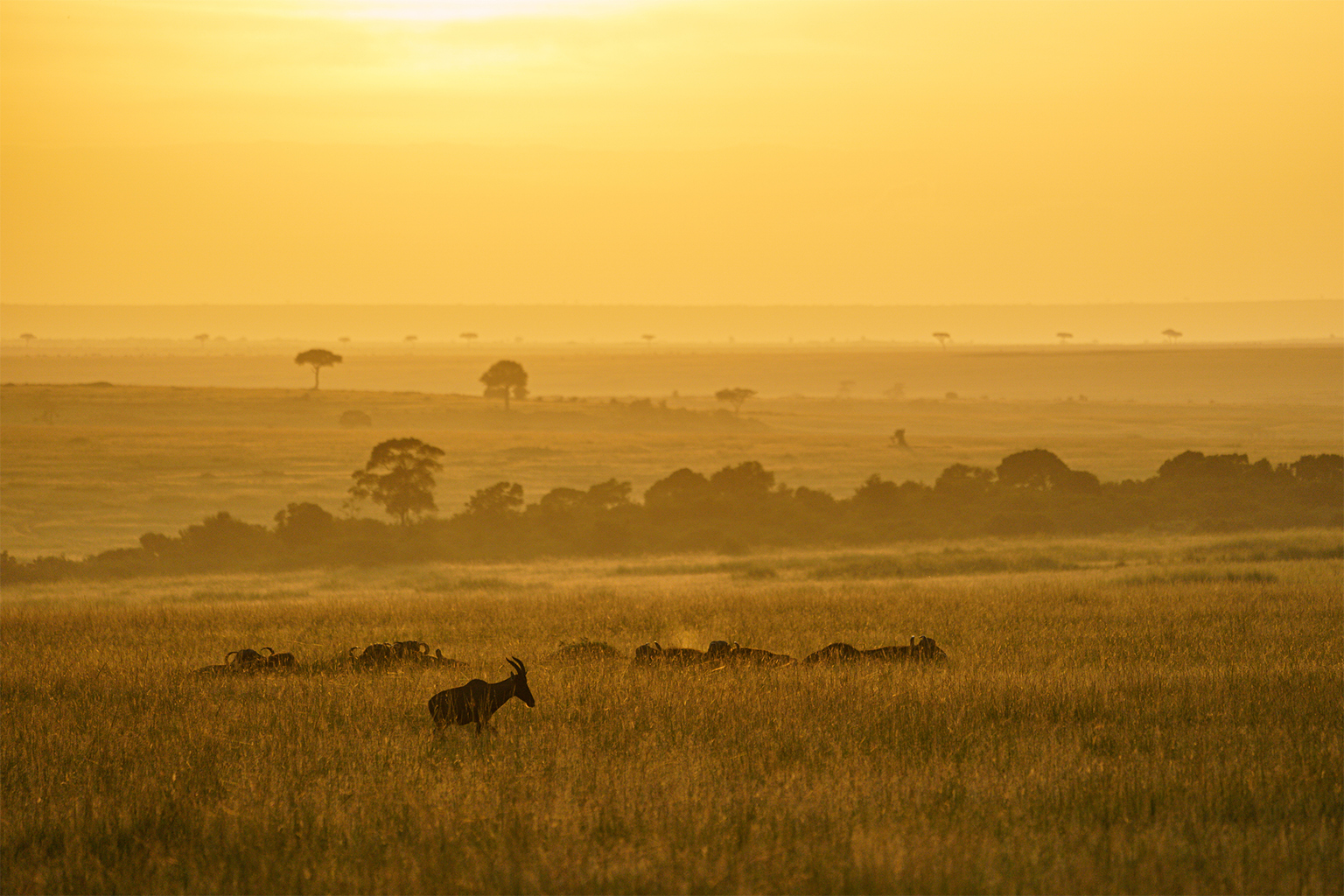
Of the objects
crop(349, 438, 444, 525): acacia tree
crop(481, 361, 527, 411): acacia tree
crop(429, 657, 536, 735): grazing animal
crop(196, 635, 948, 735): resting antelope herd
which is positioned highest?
crop(481, 361, 527, 411): acacia tree

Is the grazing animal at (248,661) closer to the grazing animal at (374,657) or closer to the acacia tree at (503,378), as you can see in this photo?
the grazing animal at (374,657)

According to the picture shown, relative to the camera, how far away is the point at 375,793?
813cm

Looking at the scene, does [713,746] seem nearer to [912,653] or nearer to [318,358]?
[912,653]

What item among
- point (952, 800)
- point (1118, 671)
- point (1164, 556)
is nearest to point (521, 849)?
point (952, 800)

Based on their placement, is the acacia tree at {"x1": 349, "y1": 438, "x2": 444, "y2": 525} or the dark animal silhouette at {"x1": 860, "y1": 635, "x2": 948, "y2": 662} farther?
the acacia tree at {"x1": 349, "y1": 438, "x2": 444, "y2": 525}

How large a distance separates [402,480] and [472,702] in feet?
138

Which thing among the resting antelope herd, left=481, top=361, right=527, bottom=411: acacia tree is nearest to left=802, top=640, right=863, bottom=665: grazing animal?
the resting antelope herd

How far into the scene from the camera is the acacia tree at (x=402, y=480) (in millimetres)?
50438

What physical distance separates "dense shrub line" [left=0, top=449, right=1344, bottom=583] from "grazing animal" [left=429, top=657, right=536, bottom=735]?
3489 cm

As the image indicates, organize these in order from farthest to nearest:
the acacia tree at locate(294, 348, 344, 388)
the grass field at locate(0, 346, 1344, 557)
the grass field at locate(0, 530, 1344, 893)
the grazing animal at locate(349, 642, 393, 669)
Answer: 1. the acacia tree at locate(294, 348, 344, 388)
2. the grass field at locate(0, 346, 1344, 557)
3. the grazing animal at locate(349, 642, 393, 669)
4. the grass field at locate(0, 530, 1344, 893)

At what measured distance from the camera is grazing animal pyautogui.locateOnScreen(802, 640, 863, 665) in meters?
13.3

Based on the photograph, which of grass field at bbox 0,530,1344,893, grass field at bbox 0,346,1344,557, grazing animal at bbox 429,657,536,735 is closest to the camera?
grass field at bbox 0,530,1344,893

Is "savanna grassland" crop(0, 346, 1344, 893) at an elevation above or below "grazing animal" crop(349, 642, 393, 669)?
below

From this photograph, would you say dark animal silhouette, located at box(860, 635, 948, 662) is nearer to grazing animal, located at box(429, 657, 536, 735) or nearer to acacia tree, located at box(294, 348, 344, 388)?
grazing animal, located at box(429, 657, 536, 735)
